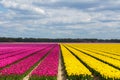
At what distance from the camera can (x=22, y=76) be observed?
693 inches

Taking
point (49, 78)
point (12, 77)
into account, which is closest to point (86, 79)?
point (49, 78)

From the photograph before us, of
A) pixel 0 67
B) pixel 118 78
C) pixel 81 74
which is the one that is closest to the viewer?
pixel 118 78

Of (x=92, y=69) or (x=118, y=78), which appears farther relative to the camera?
(x=92, y=69)

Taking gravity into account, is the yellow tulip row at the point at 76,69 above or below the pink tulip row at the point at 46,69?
above

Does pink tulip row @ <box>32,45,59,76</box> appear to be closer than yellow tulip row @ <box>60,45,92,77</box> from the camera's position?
No

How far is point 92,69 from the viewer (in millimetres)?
20875

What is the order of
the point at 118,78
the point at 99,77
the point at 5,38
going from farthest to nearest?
1. the point at 5,38
2. the point at 99,77
3. the point at 118,78

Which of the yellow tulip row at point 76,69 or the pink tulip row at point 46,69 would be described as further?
the pink tulip row at point 46,69

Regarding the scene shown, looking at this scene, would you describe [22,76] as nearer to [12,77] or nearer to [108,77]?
[12,77]

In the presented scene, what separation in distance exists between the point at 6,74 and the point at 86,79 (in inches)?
164

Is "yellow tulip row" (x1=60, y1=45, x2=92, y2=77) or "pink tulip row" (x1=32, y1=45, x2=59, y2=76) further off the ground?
"yellow tulip row" (x1=60, y1=45, x2=92, y2=77)

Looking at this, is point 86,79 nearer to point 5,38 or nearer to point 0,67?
point 0,67

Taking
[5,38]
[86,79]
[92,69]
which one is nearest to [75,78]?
[86,79]

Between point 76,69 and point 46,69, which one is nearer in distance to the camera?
point 76,69
